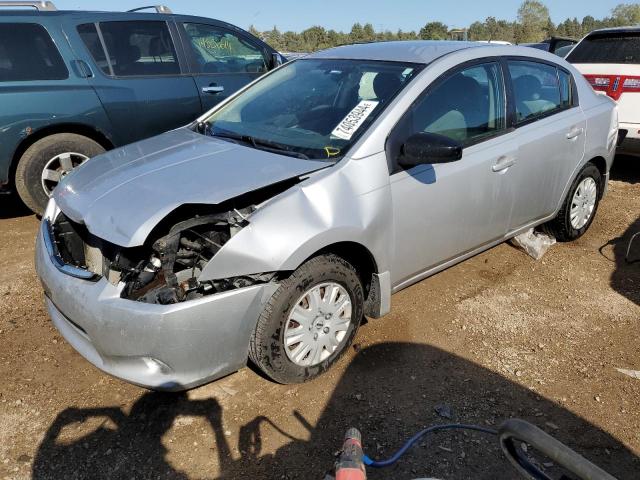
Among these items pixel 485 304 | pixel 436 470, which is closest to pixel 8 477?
pixel 436 470

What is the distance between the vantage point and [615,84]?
5.77m

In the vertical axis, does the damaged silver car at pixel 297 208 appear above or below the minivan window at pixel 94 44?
below

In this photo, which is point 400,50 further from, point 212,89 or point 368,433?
point 212,89

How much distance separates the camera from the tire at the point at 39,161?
4637mm

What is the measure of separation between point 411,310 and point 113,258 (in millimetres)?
1948

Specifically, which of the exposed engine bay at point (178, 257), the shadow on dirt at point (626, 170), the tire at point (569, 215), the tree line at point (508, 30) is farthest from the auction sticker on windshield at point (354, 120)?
the tree line at point (508, 30)

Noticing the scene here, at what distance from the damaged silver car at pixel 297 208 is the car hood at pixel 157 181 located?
0.04 feet

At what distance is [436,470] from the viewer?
2252 millimetres

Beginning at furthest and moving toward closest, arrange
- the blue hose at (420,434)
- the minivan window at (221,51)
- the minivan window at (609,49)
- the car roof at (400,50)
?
1. the minivan window at (609,49)
2. the minivan window at (221,51)
3. the car roof at (400,50)
4. the blue hose at (420,434)

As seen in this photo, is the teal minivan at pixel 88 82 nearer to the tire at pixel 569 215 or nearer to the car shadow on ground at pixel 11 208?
the car shadow on ground at pixel 11 208

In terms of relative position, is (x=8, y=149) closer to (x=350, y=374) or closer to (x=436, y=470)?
(x=350, y=374)

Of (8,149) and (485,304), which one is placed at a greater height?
(8,149)

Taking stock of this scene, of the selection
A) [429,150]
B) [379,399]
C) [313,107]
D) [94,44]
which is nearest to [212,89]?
[94,44]

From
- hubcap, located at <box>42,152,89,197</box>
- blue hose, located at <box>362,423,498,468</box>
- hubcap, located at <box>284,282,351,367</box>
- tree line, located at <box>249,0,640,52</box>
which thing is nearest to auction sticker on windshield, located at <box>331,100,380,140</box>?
hubcap, located at <box>284,282,351,367</box>
